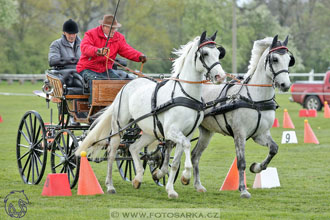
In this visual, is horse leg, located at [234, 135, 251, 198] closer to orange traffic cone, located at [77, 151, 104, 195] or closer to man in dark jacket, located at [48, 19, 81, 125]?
orange traffic cone, located at [77, 151, 104, 195]

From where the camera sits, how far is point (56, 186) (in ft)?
27.2

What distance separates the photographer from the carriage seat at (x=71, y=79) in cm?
955

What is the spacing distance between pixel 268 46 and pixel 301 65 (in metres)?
41.3

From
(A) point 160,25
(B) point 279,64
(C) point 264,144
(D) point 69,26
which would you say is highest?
(A) point 160,25

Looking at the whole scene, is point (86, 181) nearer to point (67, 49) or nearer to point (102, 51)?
point (102, 51)

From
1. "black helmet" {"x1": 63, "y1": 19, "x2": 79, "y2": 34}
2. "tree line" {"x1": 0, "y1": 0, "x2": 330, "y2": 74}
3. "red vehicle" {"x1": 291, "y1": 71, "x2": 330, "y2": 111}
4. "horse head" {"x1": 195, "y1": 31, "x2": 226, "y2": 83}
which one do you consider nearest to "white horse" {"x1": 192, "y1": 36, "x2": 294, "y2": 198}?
"horse head" {"x1": 195, "y1": 31, "x2": 226, "y2": 83}

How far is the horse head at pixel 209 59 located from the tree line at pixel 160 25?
3621 cm

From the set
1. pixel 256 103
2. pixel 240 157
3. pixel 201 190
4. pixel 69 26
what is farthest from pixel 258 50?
pixel 69 26

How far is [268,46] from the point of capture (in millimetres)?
8688

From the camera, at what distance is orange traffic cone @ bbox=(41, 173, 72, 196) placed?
8.27m

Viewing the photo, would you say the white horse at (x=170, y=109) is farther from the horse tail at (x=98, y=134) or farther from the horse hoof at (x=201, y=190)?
the horse hoof at (x=201, y=190)

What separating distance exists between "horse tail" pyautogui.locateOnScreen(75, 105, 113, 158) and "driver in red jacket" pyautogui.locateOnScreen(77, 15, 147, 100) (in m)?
0.51

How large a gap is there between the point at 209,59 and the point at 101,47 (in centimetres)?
225

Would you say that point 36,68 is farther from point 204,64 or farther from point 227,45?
point 204,64
